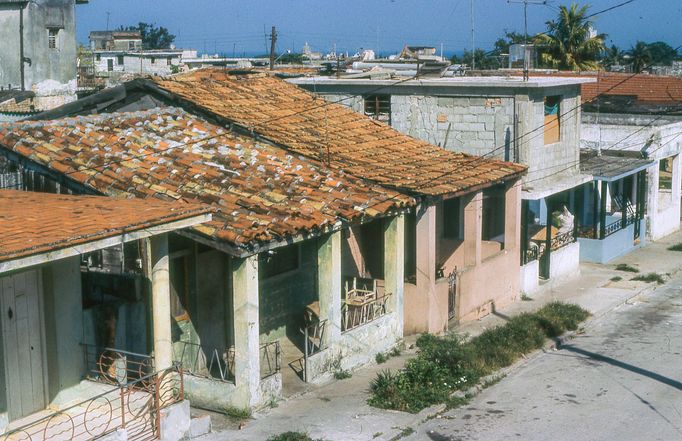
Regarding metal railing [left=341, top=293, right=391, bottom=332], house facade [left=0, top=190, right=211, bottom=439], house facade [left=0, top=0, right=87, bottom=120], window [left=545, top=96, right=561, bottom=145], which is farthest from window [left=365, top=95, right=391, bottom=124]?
house facade [left=0, top=0, right=87, bottom=120]

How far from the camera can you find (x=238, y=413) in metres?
12.6

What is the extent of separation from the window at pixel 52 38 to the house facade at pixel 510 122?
1750cm

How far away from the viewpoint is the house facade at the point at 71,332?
399 inches

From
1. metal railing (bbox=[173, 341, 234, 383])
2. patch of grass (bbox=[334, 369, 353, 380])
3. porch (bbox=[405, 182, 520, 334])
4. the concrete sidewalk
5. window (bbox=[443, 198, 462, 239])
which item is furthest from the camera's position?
window (bbox=[443, 198, 462, 239])

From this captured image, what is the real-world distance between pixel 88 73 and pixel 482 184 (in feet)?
102

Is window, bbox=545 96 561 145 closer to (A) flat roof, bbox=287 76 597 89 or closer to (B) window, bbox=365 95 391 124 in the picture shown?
(A) flat roof, bbox=287 76 597 89

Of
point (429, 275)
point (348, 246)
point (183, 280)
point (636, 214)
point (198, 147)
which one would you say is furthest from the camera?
point (636, 214)

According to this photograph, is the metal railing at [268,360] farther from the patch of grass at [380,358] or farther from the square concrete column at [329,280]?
the patch of grass at [380,358]

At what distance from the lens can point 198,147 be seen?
15047 mm

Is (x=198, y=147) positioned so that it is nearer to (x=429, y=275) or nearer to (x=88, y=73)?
(x=429, y=275)

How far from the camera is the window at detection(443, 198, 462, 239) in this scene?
65.3 ft

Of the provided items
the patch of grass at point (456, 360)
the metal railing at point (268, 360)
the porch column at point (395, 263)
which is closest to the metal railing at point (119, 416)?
the metal railing at point (268, 360)

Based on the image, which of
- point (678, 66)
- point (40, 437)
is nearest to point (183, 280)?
point (40, 437)

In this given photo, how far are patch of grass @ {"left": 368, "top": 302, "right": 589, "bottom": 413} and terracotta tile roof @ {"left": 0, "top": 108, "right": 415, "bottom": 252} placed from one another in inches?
91.8
